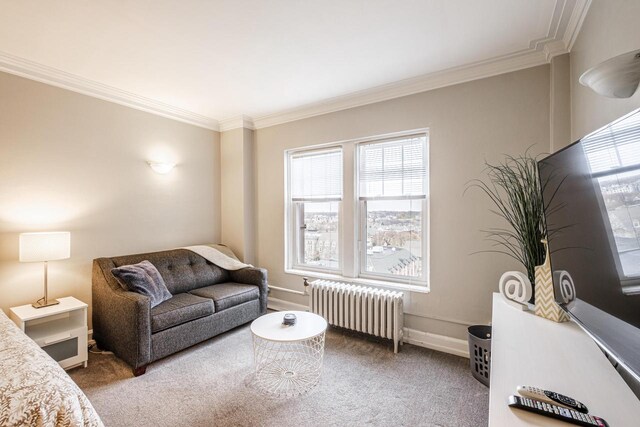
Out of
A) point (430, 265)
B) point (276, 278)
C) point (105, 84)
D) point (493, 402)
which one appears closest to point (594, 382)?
point (493, 402)

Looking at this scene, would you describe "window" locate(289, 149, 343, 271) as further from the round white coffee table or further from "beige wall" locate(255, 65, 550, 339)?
the round white coffee table

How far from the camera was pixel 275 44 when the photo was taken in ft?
7.19

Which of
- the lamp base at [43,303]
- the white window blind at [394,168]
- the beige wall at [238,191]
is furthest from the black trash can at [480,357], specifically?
the lamp base at [43,303]

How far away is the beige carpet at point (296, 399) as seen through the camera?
1814 mm

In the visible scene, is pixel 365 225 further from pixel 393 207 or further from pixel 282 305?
pixel 282 305

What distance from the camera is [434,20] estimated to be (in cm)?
193

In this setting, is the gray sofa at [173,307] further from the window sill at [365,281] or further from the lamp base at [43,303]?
the window sill at [365,281]

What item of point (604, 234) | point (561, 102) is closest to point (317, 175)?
point (561, 102)

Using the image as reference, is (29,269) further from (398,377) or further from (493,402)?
(493,402)

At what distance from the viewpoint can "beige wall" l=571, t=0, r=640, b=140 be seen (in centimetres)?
123

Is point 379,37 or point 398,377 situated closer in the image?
point 379,37

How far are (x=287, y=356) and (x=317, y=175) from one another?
6.77ft

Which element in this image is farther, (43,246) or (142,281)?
(142,281)

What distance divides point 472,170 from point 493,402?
2046 millimetres
